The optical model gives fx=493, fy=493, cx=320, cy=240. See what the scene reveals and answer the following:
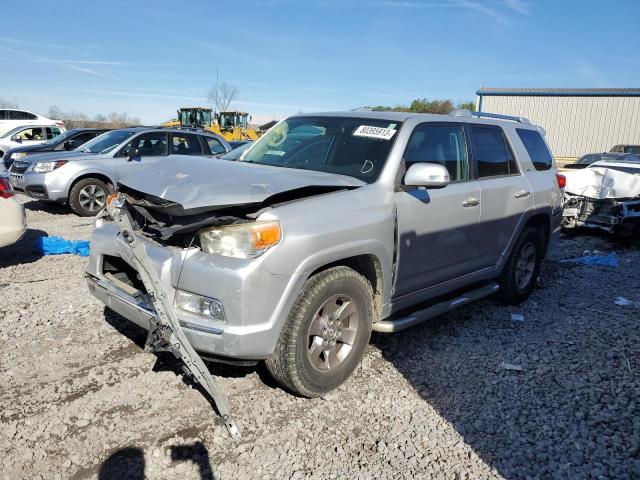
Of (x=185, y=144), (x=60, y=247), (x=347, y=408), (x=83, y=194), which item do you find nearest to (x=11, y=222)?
(x=60, y=247)

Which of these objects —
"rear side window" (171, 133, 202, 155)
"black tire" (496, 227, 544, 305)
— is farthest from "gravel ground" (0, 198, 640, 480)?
"rear side window" (171, 133, 202, 155)

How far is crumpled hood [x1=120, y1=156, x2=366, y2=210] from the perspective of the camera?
9.57ft

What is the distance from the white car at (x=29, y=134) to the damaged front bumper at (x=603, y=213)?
17.0 meters

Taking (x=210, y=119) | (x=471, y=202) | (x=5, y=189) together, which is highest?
(x=210, y=119)

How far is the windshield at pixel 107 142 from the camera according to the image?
9.72 m

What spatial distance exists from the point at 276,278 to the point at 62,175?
7.69 meters

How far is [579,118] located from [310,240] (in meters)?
33.2

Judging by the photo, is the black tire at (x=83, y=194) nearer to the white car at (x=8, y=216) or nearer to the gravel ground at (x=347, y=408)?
the white car at (x=8, y=216)

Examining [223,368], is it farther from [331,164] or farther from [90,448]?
[331,164]

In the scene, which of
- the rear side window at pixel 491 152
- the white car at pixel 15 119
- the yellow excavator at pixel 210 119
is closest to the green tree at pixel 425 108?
the rear side window at pixel 491 152

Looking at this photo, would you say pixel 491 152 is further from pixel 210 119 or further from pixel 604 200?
pixel 210 119

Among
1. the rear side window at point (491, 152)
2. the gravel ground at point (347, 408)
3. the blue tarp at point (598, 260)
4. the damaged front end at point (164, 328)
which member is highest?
the rear side window at point (491, 152)

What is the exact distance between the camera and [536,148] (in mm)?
5551

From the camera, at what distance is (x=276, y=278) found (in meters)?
2.82
